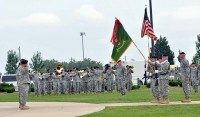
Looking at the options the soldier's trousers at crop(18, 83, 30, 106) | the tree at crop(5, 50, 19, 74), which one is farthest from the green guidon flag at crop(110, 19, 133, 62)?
the tree at crop(5, 50, 19, 74)

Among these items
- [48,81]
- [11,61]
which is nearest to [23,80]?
[48,81]

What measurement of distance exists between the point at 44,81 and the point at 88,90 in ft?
11.4

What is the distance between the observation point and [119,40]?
23.7m

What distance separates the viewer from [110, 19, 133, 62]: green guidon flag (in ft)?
76.9

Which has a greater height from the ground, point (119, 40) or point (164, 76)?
point (119, 40)

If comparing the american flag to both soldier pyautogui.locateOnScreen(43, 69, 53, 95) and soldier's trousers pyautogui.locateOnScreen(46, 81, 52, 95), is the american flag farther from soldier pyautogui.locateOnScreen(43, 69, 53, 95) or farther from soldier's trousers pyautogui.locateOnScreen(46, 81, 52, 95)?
soldier's trousers pyautogui.locateOnScreen(46, 81, 52, 95)

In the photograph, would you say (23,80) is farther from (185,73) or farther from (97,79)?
(97,79)

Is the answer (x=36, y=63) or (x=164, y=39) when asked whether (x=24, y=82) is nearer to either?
(x=164, y=39)

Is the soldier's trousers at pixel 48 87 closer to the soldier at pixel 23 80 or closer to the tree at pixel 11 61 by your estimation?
the soldier at pixel 23 80

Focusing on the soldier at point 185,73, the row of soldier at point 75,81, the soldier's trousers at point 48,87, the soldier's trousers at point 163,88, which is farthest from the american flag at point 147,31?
the soldier's trousers at point 48,87

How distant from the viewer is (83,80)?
39.9m

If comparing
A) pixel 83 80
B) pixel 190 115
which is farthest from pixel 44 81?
pixel 190 115

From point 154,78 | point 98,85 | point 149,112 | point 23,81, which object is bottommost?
point 149,112

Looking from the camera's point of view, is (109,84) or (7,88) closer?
(109,84)
